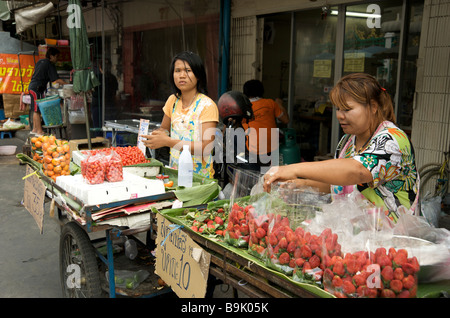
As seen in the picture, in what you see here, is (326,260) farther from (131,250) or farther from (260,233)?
(131,250)

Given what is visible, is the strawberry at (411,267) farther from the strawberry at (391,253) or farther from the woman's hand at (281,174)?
the woman's hand at (281,174)

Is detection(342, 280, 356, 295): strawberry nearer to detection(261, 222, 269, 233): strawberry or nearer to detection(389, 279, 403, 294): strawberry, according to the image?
Result: detection(389, 279, 403, 294): strawberry

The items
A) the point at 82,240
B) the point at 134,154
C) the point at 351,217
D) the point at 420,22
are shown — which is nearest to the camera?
the point at 351,217

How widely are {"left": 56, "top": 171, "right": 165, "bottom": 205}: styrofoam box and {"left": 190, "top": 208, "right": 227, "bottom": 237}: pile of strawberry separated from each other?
40 cm

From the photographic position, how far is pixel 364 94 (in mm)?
1979

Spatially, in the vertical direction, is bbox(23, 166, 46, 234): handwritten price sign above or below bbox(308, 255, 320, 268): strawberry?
below

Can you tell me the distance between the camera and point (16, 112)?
12.4 metres

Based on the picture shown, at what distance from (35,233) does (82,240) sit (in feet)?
8.71

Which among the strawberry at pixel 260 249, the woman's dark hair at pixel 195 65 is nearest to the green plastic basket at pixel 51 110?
the woman's dark hair at pixel 195 65

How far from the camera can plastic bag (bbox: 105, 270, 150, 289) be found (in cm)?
297

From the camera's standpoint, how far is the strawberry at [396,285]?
1450 millimetres

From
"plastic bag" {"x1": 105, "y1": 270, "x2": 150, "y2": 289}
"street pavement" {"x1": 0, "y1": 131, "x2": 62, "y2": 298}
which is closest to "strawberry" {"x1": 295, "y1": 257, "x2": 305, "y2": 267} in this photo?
"plastic bag" {"x1": 105, "y1": 270, "x2": 150, "y2": 289}
